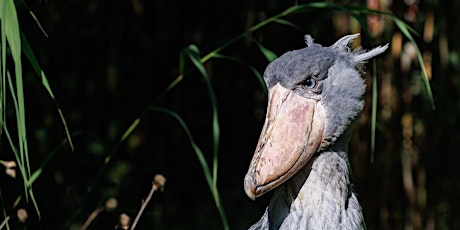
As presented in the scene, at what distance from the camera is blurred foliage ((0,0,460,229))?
3.46 metres

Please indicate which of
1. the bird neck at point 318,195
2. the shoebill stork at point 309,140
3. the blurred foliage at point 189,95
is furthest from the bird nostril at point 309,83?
the blurred foliage at point 189,95

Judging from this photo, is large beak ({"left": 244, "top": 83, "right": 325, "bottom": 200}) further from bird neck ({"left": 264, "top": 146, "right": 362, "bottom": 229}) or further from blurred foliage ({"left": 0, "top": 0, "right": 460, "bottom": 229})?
blurred foliage ({"left": 0, "top": 0, "right": 460, "bottom": 229})

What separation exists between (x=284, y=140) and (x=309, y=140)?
5 centimetres

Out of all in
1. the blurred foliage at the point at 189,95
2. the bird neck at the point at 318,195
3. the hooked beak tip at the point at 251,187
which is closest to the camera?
the hooked beak tip at the point at 251,187

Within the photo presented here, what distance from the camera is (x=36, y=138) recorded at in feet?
11.8

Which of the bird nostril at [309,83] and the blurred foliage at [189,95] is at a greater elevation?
the bird nostril at [309,83]

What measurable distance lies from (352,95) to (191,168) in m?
2.31

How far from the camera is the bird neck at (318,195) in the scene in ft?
6.83

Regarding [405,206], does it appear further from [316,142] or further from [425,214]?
[316,142]

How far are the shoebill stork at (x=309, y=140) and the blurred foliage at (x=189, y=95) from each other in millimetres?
1113

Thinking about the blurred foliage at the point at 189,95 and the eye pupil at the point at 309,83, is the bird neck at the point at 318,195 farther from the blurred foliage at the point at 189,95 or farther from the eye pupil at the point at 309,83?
the blurred foliage at the point at 189,95

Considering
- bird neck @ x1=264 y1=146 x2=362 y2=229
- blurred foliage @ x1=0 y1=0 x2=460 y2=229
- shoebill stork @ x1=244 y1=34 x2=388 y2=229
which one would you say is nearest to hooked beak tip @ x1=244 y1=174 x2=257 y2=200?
shoebill stork @ x1=244 y1=34 x2=388 y2=229

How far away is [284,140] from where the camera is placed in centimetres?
201

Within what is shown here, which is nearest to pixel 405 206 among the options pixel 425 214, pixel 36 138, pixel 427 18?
pixel 425 214
